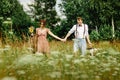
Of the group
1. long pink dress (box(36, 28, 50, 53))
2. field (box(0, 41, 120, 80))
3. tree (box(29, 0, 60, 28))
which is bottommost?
tree (box(29, 0, 60, 28))

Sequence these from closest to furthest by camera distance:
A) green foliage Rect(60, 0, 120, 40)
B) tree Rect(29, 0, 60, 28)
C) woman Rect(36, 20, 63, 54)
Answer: woman Rect(36, 20, 63, 54) → green foliage Rect(60, 0, 120, 40) → tree Rect(29, 0, 60, 28)

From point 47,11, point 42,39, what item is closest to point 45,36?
point 42,39

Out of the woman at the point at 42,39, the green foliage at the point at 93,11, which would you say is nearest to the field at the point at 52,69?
the woman at the point at 42,39

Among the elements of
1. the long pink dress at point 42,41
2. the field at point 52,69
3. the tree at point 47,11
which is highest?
the field at point 52,69

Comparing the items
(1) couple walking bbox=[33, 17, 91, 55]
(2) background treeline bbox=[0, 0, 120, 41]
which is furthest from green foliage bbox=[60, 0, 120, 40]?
(1) couple walking bbox=[33, 17, 91, 55]

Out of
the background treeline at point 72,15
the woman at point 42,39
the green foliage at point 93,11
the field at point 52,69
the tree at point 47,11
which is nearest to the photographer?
the field at point 52,69

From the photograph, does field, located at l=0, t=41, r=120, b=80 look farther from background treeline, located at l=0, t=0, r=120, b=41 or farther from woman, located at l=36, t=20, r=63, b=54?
background treeline, located at l=0, t=0, r=120, b=41

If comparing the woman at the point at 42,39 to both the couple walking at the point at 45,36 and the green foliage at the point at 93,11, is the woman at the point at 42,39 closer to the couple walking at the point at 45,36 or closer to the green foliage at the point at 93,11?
the couple walking at the point at 45,36

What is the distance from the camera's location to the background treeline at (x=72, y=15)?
50062 millimetres

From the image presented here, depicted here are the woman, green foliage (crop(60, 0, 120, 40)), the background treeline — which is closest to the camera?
the woman

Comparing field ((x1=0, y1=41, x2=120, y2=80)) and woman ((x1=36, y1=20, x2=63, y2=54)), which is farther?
woman ((x1=36, y1=20, x2=63, y2=54))

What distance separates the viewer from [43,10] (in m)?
→ 81.2

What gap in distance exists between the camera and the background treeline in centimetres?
5006

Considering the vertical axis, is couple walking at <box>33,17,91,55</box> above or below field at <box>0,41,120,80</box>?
below
